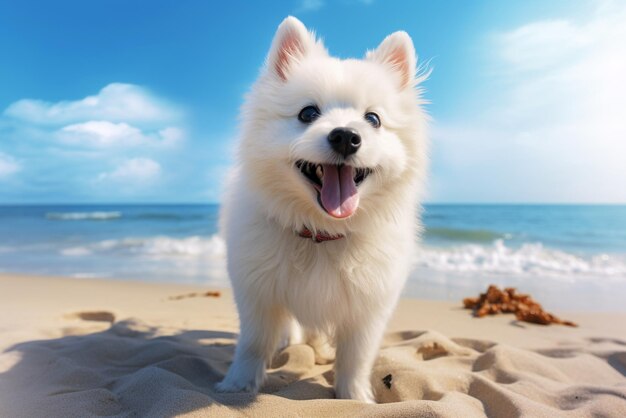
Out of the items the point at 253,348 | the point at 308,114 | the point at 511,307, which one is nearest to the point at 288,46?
the point at 308,114

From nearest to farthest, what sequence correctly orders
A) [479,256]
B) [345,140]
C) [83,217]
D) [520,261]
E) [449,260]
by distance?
[345,140]
[449,260]
[520,261]
[479,256]
[83,217]

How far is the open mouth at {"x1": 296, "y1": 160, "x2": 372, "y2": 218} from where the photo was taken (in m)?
2.28

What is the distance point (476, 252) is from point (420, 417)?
1017 cm

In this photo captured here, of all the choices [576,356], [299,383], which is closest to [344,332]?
[299,383]

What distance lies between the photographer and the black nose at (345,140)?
2.15 meters

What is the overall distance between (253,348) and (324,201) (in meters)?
1.06

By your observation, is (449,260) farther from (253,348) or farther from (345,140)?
(345,140)

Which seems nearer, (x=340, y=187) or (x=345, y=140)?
(x=345, y=140)

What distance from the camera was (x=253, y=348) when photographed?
2.76 m

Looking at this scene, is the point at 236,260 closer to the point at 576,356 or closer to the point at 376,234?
the point at 376,234

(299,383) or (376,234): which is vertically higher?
(376,234)

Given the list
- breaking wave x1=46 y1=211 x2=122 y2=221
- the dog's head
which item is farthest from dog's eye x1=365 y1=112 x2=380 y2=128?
breaking wave x1=46 y1=211 x2=122 y2=221

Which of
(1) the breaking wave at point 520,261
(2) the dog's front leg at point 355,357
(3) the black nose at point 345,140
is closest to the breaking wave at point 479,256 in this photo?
(1) the breaking wave at point 520,261

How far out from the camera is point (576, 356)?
369 centimetres
